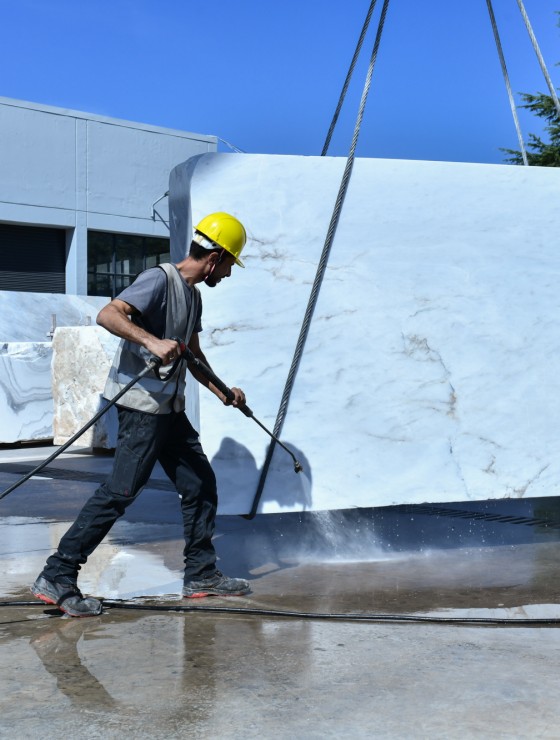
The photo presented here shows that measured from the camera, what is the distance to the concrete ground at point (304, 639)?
100 inches

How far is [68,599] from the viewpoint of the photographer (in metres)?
3.65

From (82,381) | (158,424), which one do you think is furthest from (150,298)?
(82,381)

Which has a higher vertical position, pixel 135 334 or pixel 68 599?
pixel 135 334

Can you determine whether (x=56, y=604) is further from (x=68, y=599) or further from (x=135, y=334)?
(x=135, y=334)

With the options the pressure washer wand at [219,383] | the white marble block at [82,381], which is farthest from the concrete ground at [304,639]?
the white marble block at [82,381]

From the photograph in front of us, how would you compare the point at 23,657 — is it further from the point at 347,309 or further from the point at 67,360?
the point at 67,360

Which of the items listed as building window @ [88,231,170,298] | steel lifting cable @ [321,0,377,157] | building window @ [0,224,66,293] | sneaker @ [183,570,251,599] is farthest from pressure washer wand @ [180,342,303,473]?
building window @ [88,231,170,298]

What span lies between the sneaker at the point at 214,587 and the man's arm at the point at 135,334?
102cm

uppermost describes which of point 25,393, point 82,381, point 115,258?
point 115,258

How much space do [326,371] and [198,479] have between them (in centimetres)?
106

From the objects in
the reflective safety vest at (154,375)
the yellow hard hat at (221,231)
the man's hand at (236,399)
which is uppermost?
the yellow hard hat at (221,231)

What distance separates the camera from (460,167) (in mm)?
5074

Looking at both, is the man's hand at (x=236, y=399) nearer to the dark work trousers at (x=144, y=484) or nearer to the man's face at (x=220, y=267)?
the dark work trousers at (x=144, y=484)

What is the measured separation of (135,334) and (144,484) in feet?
2.05
